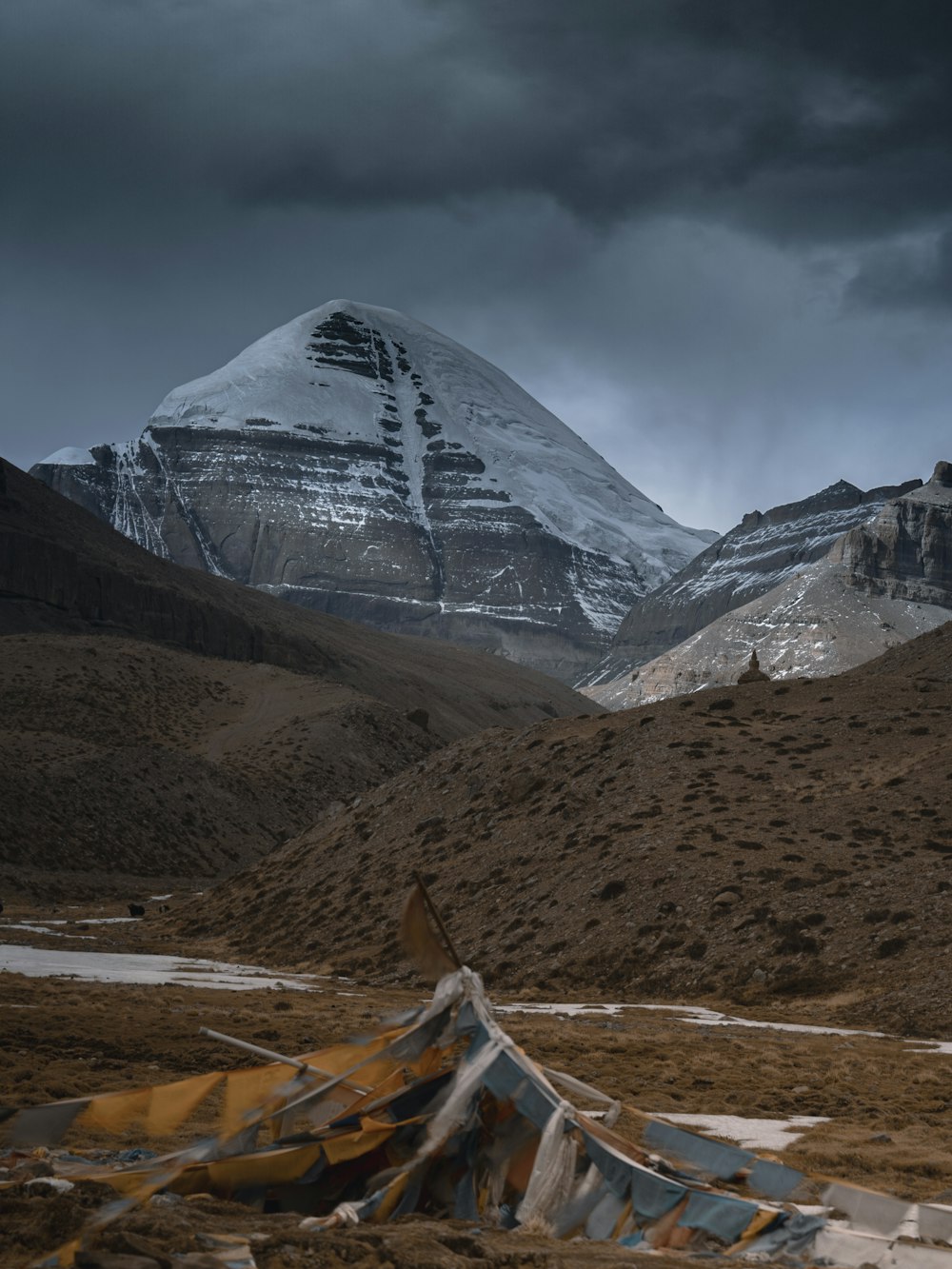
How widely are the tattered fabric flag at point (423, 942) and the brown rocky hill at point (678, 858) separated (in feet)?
55.1

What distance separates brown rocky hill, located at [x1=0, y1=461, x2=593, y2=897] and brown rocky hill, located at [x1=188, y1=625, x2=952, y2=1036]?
2377cm

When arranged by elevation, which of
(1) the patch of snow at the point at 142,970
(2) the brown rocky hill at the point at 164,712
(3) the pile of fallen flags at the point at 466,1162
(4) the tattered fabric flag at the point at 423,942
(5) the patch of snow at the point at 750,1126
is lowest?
(1) the patch of snow at the point at 142,970

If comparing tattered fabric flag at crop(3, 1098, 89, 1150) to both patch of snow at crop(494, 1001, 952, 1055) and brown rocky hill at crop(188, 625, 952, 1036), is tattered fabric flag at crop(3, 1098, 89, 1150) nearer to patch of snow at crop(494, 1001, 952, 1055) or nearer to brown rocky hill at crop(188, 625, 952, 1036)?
patch of snow at crop(494, 1001, 952, 1055)

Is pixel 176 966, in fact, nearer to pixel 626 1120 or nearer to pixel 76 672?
pixel 626 1120

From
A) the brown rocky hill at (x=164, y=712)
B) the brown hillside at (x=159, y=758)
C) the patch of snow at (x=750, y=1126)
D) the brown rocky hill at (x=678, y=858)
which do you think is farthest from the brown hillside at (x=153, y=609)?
the patch of snow at (x=750, y=1126)

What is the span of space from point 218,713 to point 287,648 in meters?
48.9

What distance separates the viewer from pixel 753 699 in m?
48.6

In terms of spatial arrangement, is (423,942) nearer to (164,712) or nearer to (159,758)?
(159,758)

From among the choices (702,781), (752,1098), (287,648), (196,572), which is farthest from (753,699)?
(196,572)

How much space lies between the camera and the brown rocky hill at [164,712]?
72.6 metres

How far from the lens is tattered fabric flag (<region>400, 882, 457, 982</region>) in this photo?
1056cm

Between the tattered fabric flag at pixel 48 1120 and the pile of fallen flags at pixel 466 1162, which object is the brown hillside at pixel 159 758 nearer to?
the tattered fabric flag at pixel 48 1120

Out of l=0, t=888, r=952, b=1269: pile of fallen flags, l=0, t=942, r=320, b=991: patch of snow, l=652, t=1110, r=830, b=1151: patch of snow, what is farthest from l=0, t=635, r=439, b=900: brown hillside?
l=0, t=888, r=952, b=1269: pile of fallen flags

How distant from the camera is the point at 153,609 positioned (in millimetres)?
153125
